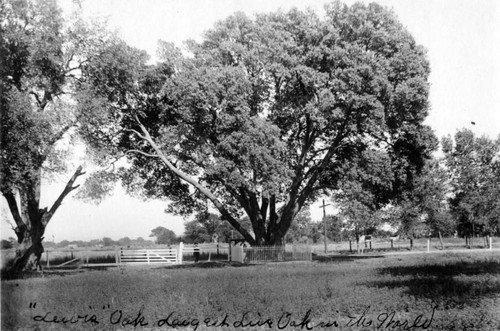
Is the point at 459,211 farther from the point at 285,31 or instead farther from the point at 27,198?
the point at 27,198

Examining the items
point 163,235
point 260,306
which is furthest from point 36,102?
point 163,235

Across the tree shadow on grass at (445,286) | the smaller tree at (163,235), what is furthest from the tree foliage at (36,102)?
the smaller tree at (163,235)

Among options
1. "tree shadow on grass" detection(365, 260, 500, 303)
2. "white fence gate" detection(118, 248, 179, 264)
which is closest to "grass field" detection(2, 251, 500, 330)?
"tree shadow on grass" detection(365, 260, 500, 303)

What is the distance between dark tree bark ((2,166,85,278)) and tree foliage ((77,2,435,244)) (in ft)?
14.2

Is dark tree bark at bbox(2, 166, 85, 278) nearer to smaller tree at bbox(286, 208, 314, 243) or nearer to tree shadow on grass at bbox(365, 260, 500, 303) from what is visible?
tree shadow on grass at bbox(365, 260, 500, 303)

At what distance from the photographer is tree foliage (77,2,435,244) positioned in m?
26.3

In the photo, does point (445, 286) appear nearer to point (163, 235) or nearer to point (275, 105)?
point (275, 105)

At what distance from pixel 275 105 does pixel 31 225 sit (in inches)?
618

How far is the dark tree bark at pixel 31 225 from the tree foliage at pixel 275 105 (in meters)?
4.33

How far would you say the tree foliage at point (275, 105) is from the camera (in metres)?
26.3

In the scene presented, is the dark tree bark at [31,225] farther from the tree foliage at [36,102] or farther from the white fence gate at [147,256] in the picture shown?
the white fence gate at [147,256]

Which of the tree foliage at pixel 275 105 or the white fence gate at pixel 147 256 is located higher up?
the tree foliage at pixel 275 105

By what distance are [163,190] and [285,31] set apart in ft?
45.5

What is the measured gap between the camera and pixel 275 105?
29156mm
